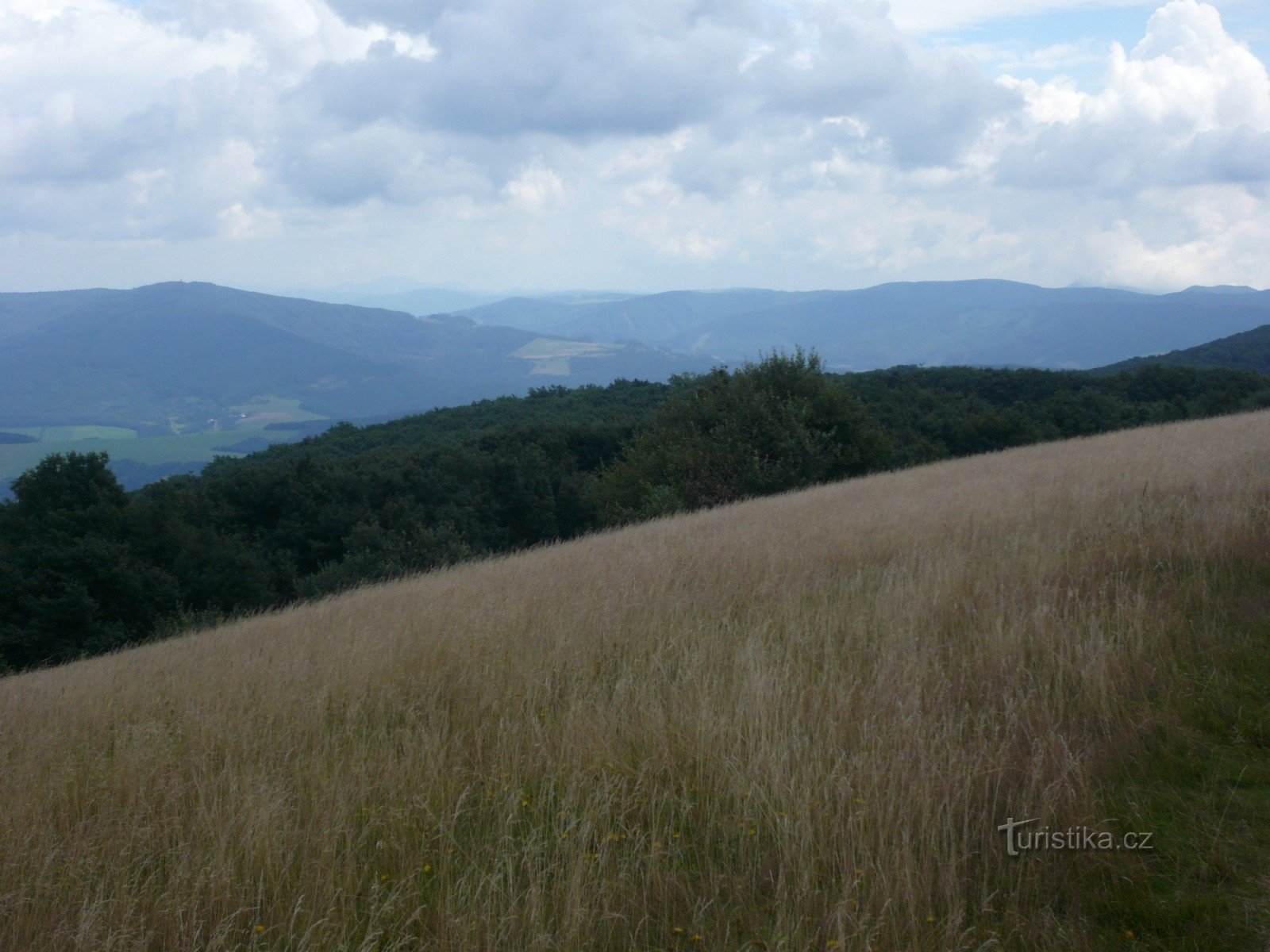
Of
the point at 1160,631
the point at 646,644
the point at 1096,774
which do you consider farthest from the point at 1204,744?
the point at 646,644

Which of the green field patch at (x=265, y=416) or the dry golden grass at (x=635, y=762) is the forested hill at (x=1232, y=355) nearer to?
the dry golden grass at (x=635, y=762)

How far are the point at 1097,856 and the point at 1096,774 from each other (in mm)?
577

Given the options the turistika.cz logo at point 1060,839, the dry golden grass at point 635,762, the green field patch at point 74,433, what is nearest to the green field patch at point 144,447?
the green field patch at point 74,433

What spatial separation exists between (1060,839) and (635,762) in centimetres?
177

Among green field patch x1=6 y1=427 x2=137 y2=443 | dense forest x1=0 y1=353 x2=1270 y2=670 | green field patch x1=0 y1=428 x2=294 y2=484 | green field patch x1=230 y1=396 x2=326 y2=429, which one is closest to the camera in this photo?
dense forest x1=0 y1=353 x2=1270 y2=670

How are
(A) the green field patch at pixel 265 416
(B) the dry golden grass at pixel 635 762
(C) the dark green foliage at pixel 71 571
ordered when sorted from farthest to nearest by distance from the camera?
(A) the green field patch at pixel 265 416 → (C) the dark green foliage at pixel 71 571 → (B) the dry golden grass at pixel 635 762

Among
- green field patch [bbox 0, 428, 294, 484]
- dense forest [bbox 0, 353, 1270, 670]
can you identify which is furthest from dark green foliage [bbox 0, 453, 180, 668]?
green field patch [bbox 0, 428, 294, 484]

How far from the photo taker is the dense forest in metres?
22.8

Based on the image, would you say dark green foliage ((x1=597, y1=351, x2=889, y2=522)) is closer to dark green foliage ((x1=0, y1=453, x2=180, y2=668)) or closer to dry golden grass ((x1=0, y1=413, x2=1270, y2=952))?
dark green foliage ((x1=0, y1=453, x2=180, y2=668))

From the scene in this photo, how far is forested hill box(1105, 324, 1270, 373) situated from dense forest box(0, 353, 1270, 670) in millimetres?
37384

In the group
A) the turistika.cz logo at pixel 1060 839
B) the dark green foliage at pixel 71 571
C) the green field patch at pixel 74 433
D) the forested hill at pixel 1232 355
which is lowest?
the dark green foliage at pixel 71 571

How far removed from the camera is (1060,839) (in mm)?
3037

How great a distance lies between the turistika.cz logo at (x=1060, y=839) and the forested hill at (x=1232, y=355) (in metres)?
84.3

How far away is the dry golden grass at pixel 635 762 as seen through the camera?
280cm
